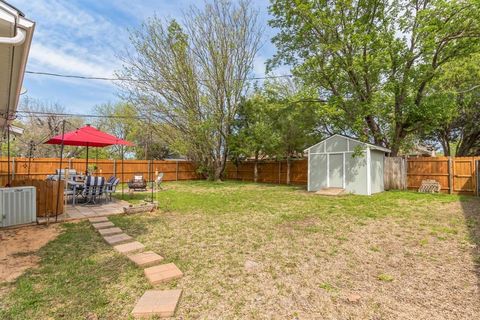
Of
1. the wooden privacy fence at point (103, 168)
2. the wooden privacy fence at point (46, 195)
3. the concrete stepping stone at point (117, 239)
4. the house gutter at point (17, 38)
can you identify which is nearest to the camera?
the house gutter at point (17, 38)

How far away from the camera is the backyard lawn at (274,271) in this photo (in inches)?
97.3

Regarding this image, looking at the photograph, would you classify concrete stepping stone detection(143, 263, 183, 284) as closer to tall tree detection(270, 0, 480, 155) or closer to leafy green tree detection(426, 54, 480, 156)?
tall tree detection(270, 0, 480, 155)

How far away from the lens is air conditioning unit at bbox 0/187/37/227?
17.1 feet

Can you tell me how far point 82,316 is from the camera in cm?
234

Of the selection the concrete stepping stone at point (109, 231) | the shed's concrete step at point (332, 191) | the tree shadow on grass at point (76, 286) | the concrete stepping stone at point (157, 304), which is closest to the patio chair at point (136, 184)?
the concrete stepping stone at point (109, 231)

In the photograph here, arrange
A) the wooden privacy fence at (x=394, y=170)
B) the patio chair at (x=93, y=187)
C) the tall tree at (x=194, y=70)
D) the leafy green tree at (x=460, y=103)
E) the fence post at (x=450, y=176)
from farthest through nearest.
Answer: the tall tree at (x=194, y=70)
the leafy green tree at (x=460, y=103)
the fence post at (x=450, y=176)
the wooden privacy fence at (x=394, y=170)
the patio chair at (x=93, y=187)

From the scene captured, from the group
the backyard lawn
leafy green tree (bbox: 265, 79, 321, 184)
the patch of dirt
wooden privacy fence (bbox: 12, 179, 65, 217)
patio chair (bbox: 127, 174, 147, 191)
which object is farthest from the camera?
leafy green tree (bbox: 265, 79, 321, 184)

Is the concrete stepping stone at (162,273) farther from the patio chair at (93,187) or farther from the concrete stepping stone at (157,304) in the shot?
the patio chair at (93,187)

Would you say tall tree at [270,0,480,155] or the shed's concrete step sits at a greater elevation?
tall tree at [270,0,480,155]

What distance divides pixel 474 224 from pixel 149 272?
6.73m

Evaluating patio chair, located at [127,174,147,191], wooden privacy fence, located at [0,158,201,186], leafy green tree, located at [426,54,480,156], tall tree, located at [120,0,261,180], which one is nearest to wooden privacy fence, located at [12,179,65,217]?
wooden privacy fence, located at [0,158,201,186]

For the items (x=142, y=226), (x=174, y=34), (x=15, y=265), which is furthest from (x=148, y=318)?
(x=174, y=34)

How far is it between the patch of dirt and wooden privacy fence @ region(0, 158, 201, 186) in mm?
6128

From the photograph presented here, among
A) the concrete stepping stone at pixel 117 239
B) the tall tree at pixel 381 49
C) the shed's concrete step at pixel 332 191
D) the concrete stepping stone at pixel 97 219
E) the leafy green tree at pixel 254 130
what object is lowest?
the concrete stepping stone at pixel 117 239
